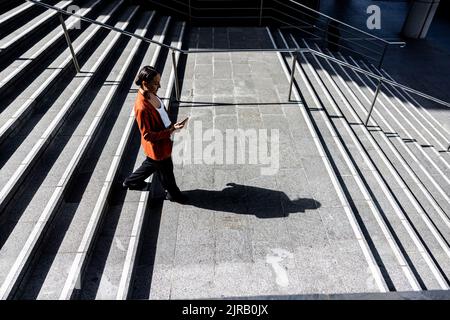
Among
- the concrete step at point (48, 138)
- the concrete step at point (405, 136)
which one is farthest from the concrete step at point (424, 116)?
the concrete step at point (48, 138)

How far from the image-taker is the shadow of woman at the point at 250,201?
3764 mm

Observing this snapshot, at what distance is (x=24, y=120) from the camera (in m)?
3.87

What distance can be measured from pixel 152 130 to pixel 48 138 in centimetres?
170

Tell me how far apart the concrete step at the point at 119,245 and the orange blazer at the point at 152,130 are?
2.56 ft

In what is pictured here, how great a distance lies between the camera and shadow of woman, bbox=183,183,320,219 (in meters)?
3.76

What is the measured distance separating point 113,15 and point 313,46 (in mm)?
6645

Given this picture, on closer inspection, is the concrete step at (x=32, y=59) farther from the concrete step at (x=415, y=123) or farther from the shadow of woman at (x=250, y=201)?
the concrete step at (x=415, y=123)

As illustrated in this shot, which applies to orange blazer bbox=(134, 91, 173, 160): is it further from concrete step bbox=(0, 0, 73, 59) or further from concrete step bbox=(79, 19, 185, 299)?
concrete step bbox=(0, 0, 73, 59)

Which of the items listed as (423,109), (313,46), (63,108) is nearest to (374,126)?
(423,109)

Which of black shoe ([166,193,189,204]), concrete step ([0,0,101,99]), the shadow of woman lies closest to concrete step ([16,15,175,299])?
black shoe ([166,193,189,204])

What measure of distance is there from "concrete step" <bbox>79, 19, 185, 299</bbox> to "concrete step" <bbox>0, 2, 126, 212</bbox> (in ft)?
3.53

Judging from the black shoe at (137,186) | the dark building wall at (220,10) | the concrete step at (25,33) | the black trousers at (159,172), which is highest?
the concrete step at (25,33)

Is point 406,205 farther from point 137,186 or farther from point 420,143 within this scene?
point 137,186

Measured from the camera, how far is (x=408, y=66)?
11.1 m
